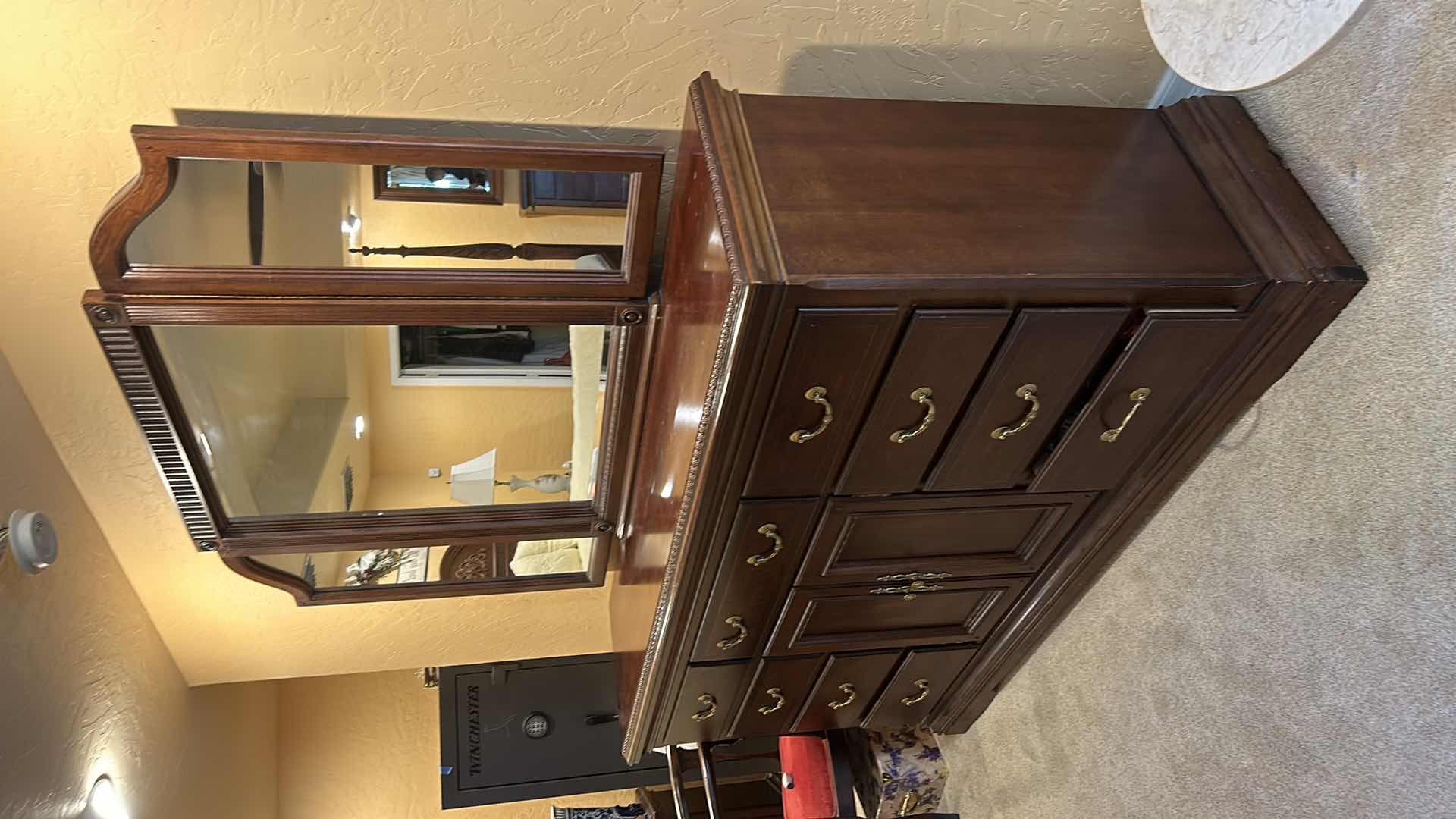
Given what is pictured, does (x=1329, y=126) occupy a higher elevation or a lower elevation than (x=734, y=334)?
higher

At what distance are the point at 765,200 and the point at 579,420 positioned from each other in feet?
2.35

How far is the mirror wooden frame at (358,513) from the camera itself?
1200 mm

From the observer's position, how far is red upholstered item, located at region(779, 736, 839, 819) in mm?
1919

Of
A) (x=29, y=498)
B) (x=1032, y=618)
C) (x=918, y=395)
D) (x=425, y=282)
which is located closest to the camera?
(x=918, y=395)

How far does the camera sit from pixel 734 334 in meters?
0.89

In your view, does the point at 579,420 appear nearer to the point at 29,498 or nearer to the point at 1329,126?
the point at 29,498

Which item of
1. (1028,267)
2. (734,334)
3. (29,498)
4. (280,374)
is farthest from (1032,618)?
(29,498)

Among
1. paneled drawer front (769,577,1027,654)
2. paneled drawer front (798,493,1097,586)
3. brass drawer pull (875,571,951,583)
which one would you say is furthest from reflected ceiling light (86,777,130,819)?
brass drawer pull (875,571,951,583)

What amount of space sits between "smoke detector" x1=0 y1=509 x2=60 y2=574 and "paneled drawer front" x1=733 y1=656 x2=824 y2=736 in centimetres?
115

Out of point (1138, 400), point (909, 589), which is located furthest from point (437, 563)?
point (1138, 400)

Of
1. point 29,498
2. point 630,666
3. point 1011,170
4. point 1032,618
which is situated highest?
point 29,498

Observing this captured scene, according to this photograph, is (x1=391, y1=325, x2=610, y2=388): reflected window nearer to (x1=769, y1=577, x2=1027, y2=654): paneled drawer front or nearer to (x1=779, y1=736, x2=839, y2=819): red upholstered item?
(x1=769, y1=577, x2=1027, y2=654): paneled drawer front

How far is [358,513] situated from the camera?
1570mm

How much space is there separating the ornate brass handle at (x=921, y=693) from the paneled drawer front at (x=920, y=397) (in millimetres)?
699
